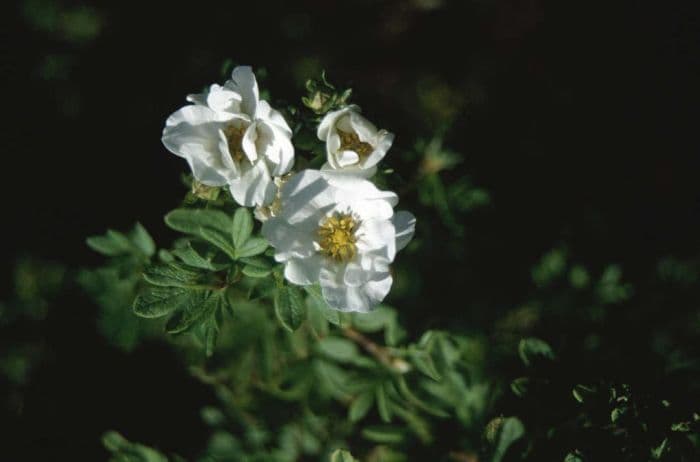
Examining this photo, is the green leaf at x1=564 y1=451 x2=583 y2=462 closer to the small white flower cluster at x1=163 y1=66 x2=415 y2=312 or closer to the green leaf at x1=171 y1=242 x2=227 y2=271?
the small white flower cluster at x1=163 y1=66 x2=415 y2=312

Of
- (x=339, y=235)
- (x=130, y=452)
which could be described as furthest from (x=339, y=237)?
(x=130, y=452)

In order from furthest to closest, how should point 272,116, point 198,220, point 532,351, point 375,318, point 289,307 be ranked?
point 375,318, point 532,351, point 198,220, point 289,307, point 272,116

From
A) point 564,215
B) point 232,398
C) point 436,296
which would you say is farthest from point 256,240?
point 564,215

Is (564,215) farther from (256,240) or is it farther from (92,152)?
(92,152)

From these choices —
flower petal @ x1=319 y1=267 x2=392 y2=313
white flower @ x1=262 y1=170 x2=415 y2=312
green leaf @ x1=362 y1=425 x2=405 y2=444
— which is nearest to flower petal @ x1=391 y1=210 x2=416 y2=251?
→ white flower @ x1=262 y1=170 x2=415 y2=312

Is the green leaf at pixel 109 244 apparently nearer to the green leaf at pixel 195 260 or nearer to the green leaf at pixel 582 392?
the green leaf at pixel 195 260

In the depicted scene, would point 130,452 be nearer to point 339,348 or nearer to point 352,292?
point 339,348
